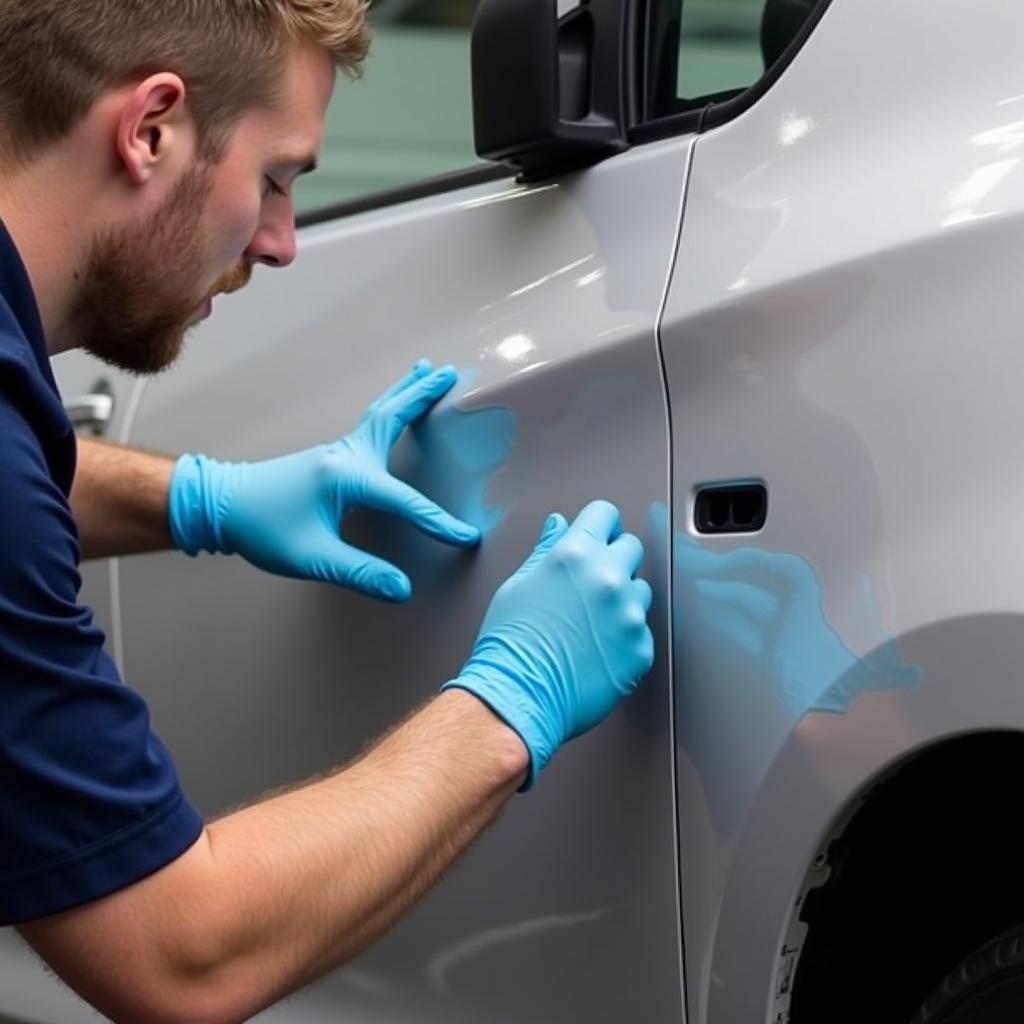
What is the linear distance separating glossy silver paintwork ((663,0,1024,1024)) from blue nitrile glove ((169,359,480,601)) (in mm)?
342

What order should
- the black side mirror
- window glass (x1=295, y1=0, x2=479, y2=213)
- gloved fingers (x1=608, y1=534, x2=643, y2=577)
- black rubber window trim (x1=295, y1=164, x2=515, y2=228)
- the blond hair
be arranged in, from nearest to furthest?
the blond hair, gloved fingers (x1=608, y1=534, x2=643, y2=577), the black side mirror, black rubber window trim (x1=295, y1=164, x2=515, y2=228), window glass (x1=295, y1=0, x2=479, y2=213)

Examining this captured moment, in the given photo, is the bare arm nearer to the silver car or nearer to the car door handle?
the silver car

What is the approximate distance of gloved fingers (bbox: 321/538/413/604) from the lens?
1.84 m

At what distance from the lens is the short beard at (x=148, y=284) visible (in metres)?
1.57

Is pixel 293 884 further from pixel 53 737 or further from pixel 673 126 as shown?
pixel 673 126

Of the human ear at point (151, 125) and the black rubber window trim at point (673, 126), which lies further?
the black rubber window trim at point (673, 126)

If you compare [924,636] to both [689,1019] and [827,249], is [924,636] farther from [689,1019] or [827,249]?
[689,1019]

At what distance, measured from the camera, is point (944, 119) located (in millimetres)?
1465

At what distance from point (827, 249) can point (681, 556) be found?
0.31 meters

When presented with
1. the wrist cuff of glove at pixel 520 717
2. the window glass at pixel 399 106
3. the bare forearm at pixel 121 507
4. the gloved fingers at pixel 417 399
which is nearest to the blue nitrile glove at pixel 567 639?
the wrist cuff of glove at pixel 520 717

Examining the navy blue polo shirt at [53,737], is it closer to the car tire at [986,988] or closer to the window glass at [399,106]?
the car tire at [986,988]

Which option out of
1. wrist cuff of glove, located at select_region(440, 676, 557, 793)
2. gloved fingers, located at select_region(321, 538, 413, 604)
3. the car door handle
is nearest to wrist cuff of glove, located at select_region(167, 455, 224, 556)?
gloved fingers, located at select_region(321, 538, 413, 604)

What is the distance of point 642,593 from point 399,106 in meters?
1.10

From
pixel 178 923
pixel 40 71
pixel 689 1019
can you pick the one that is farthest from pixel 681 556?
pixel 40 71
